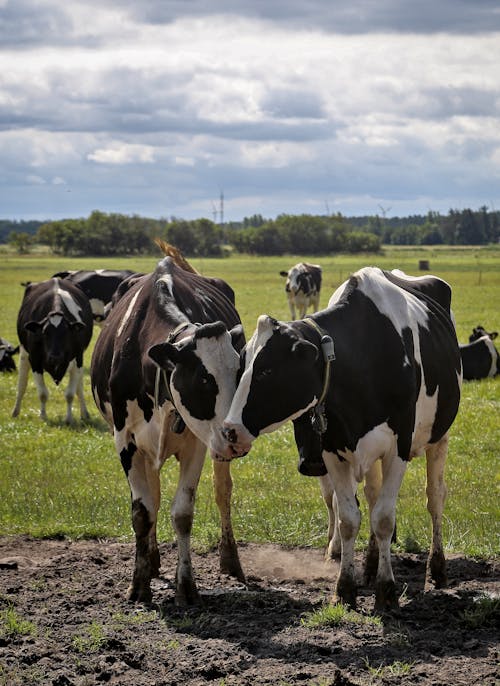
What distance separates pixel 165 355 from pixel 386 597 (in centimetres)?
238

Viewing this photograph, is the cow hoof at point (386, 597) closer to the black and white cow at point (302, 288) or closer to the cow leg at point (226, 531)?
the cow leg at point (226, 531)

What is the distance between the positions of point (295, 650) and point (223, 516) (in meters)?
2.65

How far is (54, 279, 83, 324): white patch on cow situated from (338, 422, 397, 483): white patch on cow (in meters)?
10.5

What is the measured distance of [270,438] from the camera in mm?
15273

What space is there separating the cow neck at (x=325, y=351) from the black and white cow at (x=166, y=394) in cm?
58

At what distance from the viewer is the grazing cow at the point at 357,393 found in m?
6.43

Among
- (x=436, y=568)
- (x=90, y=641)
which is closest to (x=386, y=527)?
(x=436, y=568)

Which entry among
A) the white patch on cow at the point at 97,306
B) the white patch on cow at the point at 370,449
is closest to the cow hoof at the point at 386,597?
the white patch on cow at the point at 370,449

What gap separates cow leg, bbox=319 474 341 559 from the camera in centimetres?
891

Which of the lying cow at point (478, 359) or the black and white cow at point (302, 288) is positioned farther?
the black and white cow at point (302, 288)

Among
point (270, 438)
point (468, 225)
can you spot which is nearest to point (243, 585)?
point (270, 438)

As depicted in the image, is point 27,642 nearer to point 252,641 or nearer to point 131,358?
point 252,641

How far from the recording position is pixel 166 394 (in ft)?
23.9

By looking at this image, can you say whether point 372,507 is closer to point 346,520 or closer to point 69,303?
point 346,520
